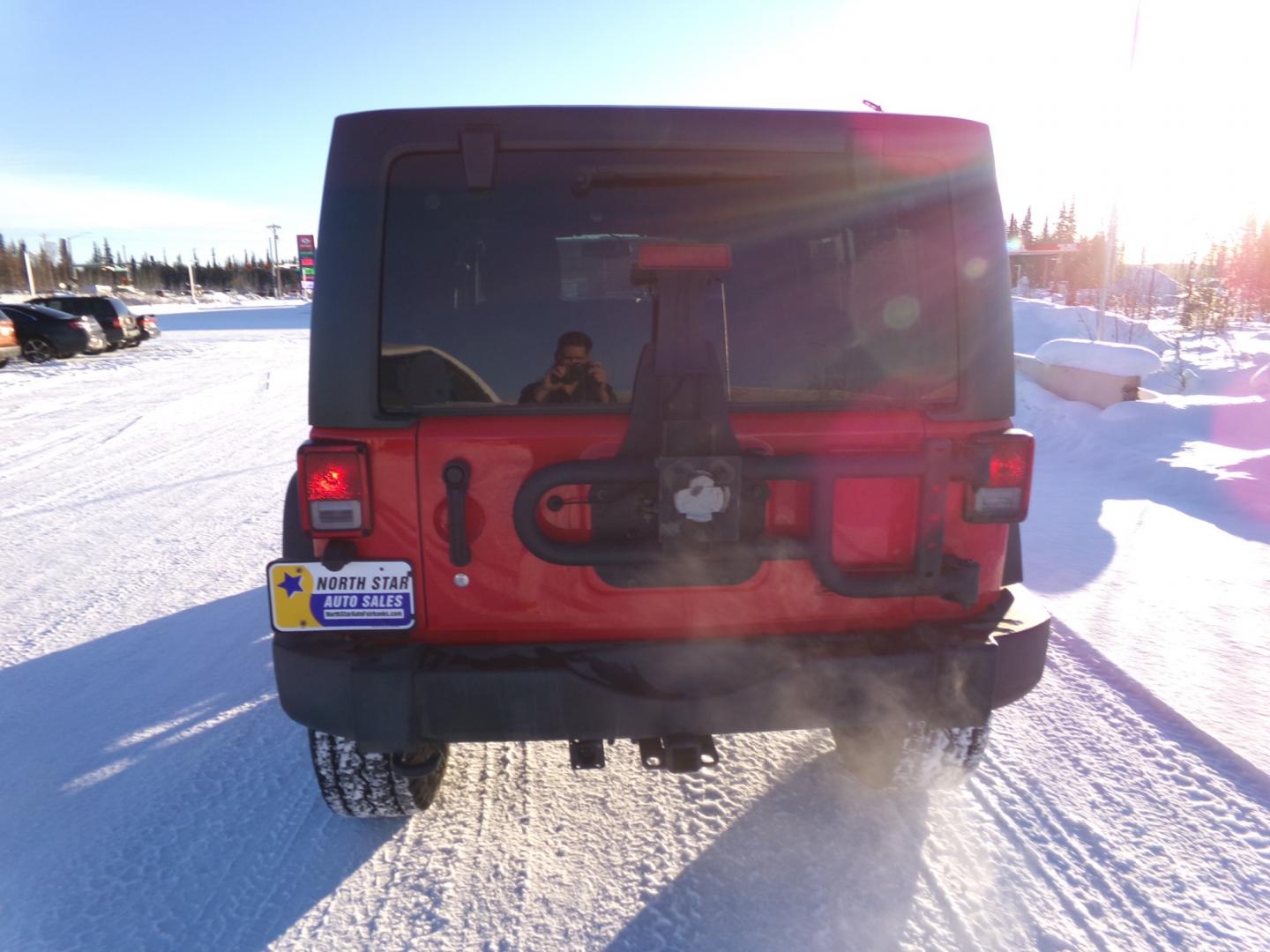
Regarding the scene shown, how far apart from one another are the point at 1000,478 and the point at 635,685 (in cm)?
122

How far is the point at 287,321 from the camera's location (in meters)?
40.8

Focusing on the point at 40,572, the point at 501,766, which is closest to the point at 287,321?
the point at 40,572

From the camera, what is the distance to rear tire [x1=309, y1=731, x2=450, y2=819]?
99.0 inches

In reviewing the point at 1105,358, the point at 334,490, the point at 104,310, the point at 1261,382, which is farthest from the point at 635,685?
the point at 104,310

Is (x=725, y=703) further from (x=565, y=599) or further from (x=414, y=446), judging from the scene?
(x=414, y=446)

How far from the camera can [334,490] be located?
2.18 m

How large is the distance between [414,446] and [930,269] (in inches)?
61.6

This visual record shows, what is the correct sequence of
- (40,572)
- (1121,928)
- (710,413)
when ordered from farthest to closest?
(40,572) → (1121,928) → (710,413)

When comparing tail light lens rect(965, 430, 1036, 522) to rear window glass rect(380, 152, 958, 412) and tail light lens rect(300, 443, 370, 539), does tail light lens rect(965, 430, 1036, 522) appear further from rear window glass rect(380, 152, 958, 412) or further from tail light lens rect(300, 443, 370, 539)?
tail light lens rect(300, 443, 370, 539)

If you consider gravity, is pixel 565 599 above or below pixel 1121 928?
above

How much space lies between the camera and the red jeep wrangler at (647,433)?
215 cm

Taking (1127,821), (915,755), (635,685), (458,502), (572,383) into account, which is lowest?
(1127,821)

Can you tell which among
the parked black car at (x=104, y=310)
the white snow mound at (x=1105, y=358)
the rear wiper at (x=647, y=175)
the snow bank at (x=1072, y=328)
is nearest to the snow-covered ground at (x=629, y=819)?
the rear wiper at (x=647, y=175)

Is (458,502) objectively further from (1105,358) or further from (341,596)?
(1105,358)
